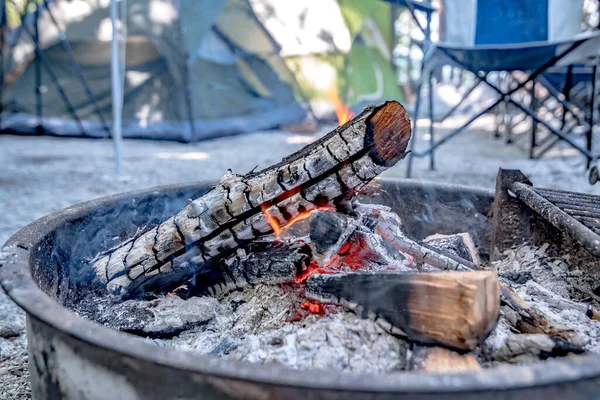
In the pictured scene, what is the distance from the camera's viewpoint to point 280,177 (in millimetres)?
1452

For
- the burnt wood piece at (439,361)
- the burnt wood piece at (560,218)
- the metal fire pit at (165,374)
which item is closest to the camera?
the metal fire pit at (165,374)

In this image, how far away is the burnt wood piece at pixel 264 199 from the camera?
142 centimetres

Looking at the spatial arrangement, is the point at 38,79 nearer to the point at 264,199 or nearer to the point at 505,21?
the point at 505,21

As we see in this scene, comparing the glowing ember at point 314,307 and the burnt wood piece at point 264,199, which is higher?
the burnt wood piece at point 264,199

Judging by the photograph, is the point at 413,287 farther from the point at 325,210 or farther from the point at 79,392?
the point at 79,392

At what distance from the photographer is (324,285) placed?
4.17ft

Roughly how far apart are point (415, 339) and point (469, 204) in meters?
1.14

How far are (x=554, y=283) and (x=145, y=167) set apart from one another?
420 cm

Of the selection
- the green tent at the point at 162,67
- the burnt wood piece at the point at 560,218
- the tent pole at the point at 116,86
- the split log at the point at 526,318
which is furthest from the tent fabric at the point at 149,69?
the split log at the point at 526,318

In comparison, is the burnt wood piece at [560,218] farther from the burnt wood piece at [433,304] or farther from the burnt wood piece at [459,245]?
the burnt wood piece at [433,304]

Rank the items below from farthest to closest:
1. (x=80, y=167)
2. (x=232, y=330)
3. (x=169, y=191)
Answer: (x=80, y=167) < (x=169, y=191) < (x=232, y=330)

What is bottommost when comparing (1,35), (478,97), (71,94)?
(478,97)

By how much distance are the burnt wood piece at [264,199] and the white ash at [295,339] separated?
20 centimetres

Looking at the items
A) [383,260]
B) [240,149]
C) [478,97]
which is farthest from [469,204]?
[478,97]
